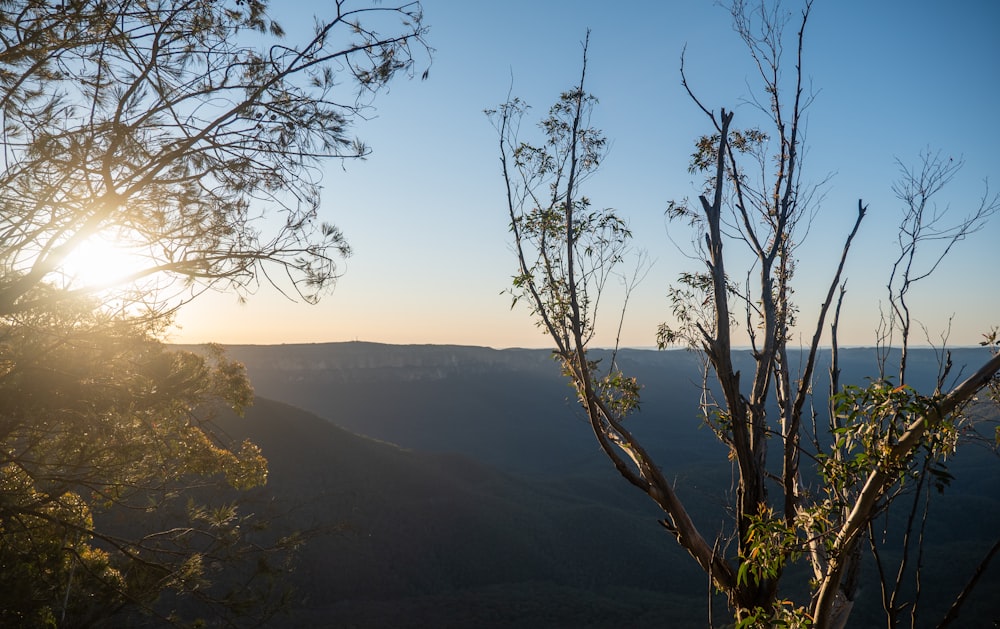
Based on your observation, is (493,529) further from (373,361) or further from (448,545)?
(373,361)

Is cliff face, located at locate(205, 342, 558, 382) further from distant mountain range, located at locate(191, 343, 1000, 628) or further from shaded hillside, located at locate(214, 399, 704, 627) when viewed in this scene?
shaded hillside, located at locate(214, 399, 704, 627)

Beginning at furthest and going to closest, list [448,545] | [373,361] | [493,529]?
1. [373,361]
2. [493,529]
3. [448,545]

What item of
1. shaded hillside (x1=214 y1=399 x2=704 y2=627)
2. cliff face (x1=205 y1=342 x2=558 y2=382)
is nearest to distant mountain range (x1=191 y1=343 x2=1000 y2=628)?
shaded hillside (x1=214 y1=399 x2=704 y2=627)

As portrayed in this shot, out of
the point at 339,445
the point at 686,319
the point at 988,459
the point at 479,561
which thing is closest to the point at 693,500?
the point at 479,561

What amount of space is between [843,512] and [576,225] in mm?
3842

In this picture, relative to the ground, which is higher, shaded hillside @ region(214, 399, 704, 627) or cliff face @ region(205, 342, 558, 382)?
cliff face @ region(205, 342, 558, 382)

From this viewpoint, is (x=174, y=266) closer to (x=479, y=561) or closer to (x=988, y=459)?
(x=479, y=561)

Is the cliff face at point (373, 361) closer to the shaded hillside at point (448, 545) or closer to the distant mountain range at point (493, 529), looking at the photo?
the distant mountain range at point (493, 529)

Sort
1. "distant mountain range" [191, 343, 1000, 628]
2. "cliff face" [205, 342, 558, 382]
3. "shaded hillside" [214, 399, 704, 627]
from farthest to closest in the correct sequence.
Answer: "cliff face" [205, 342, 558, 382] < "shaded hillside" [214, 399, 704, 627] < "distant mountain range" [191, 343, 1000, 628]

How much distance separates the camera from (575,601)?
33.5 m

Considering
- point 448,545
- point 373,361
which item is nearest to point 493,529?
point 448,545

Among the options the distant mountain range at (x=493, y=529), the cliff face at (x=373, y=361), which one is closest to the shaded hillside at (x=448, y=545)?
the distant mountain range at (x=493, y=529)

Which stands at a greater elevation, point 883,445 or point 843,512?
point 883,445

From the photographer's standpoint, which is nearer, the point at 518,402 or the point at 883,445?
the point at 883,445
